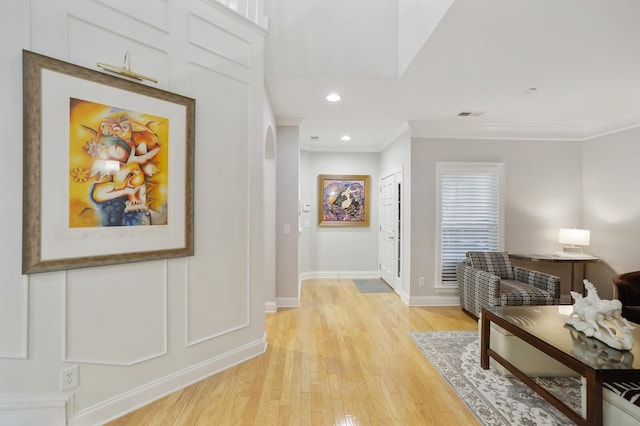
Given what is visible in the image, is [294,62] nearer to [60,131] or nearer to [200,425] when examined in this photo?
[60,131]

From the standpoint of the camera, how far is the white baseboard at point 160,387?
1.84 meters

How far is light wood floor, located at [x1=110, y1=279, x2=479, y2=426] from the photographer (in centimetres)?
193

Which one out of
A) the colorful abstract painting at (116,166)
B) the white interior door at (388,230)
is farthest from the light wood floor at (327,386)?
the white interior door at (388,230)

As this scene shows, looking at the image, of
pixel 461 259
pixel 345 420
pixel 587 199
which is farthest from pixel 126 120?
pixel 587 199

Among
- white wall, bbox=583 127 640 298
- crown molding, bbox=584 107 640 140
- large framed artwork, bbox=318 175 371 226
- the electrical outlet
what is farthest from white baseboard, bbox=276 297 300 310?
crown molding, bbox=584 107 640 140

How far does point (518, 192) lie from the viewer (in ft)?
14.3

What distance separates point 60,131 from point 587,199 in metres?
5.85

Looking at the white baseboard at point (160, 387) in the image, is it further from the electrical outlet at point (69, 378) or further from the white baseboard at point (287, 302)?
the white baseboard at point (287, 302)

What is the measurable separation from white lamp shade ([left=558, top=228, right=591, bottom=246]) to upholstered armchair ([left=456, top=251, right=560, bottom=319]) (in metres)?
0.88

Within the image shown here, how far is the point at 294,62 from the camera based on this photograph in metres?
2.97

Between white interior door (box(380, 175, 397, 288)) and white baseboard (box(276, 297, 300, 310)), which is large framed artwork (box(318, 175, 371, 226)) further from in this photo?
white baseboard (box(276, 297, 300, 310))

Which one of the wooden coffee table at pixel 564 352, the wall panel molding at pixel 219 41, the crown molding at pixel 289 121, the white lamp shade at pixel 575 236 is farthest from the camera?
the crown molding at pixel 289 121

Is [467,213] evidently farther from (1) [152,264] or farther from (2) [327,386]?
(1) [152,264]

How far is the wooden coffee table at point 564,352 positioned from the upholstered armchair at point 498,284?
1.39 feet
